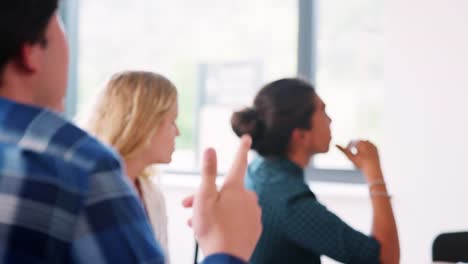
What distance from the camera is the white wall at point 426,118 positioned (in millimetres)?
2836

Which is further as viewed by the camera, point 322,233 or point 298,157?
point 298,157

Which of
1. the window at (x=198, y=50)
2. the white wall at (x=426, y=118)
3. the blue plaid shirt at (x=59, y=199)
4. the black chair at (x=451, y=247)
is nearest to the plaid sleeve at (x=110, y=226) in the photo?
the blue plaid shirt at (x=59, y=199)

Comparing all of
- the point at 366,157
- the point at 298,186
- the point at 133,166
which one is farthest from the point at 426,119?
the point at 133,166

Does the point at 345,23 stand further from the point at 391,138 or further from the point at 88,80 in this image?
the point at 88,80

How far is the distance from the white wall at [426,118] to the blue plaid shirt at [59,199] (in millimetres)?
2507

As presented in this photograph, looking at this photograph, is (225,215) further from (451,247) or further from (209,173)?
(451,247)

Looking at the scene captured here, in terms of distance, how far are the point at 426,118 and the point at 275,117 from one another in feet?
4.21

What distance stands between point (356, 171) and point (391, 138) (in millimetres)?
410

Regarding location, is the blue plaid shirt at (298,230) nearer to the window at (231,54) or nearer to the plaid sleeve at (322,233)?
the plaid sleeve at (322,233)

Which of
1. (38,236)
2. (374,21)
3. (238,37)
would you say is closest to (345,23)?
(374,21)

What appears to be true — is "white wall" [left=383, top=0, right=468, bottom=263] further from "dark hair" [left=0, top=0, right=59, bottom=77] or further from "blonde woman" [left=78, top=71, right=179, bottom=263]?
"dark hair" [left=0, top=0, right=59, bottom=77]

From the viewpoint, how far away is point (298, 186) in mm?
1738

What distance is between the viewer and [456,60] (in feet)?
9.36

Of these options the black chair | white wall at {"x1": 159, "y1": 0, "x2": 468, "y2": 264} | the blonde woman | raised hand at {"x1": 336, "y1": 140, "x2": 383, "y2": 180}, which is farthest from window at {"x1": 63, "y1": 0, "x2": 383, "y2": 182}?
the black chair
